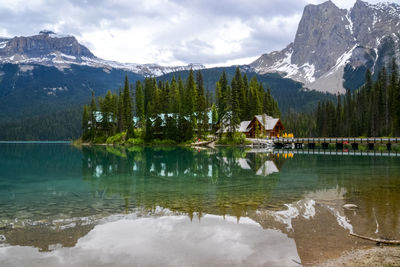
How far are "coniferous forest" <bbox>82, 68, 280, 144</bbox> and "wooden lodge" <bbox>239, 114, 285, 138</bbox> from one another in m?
3.83

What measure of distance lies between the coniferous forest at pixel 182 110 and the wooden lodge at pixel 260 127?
383 centimetres

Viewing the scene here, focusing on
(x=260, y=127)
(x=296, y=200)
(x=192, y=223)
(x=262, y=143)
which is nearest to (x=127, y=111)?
(x=260, y=127)

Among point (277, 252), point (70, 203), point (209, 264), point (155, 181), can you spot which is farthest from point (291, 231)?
point (155, 181)

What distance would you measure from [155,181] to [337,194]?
13708mm

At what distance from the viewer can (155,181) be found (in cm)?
2623

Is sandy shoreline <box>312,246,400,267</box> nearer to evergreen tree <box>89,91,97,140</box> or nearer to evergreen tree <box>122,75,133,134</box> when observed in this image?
evergreen tree <box>122,75,133,134</box>

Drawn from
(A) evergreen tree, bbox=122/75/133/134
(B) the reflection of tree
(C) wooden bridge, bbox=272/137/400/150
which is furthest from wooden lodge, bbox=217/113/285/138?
(B) the reflection of tree

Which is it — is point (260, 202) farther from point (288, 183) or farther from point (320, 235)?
point (288, 183)

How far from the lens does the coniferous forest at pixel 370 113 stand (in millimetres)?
80875

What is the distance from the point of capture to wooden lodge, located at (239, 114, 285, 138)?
96.4 metres

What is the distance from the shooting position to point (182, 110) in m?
97.9

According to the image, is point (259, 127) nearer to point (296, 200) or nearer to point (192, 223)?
Answer: point (296, 200)

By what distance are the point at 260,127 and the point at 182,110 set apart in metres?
24.2

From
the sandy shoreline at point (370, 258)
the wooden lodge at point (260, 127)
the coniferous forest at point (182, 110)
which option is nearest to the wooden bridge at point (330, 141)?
the wooden lodge at point (260, 127)
